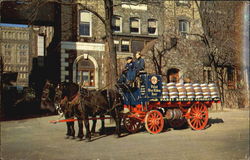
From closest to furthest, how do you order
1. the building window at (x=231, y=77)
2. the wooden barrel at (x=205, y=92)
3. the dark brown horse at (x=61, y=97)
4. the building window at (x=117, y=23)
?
the dark brown horse at (x=61, y=97)
the wooden barrel at (x=205, y=92)
the building window at (x=117, y=23)
the building window at (x=231, y=77)

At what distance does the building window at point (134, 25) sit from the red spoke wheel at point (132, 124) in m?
15.1

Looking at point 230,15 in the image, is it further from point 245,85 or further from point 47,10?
point 47,10

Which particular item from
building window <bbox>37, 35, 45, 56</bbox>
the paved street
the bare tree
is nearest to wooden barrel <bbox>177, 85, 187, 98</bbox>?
the paved street

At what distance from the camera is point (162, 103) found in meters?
10.3

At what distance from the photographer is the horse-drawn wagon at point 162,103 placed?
9758mm

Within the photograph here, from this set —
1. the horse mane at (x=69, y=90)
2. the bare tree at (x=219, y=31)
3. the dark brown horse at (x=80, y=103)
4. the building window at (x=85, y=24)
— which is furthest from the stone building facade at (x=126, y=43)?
the horse mane at (x=69, y=90)

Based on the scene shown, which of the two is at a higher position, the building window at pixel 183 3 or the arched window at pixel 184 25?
the building window at pixel 183 3

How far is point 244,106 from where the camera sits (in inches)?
926

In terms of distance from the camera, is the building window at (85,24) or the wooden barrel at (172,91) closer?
the wooden barrel at (172,91)

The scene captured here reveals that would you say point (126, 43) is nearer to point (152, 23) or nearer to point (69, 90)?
point (152, 23)

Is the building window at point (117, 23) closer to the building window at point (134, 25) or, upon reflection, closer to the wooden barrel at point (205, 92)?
the building window at point (134, 25)

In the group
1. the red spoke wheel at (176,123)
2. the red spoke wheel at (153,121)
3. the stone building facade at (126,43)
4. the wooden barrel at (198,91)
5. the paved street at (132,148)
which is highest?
the stone building facade at (126,43)

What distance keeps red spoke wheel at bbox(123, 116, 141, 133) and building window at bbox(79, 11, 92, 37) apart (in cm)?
1388

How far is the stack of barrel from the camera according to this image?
10.2 metres
